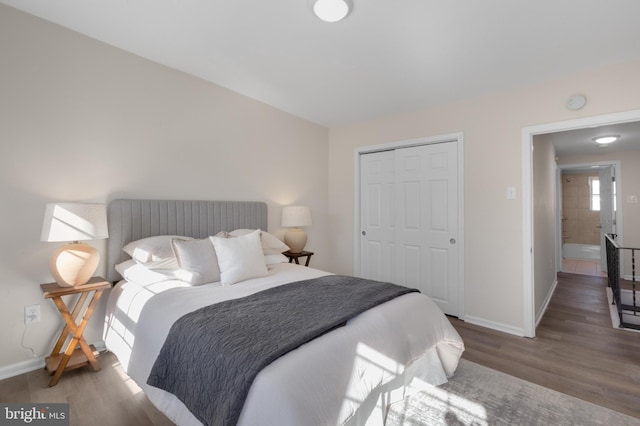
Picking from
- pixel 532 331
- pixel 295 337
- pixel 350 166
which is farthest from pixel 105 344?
pixel 532 331

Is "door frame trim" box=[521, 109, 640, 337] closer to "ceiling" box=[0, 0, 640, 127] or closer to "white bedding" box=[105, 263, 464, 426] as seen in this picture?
"ceiling" box=[0, 0, 640, 127]

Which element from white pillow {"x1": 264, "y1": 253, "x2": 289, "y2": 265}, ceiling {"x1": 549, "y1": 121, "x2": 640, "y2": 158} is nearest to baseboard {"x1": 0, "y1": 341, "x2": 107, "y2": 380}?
white pillow {"x1": 264, "y1": 253, "x2": 289, "y2": 265}

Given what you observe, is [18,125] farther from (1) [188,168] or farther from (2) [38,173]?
(1) [188,168]

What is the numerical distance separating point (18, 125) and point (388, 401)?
3122 millimetres

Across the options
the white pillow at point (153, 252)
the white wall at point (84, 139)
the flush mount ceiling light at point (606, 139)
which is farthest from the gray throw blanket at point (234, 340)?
the flush mount ceiling light at point (606, 139)

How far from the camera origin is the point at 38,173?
2.19m

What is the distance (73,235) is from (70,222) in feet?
0.29

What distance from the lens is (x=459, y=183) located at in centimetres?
342

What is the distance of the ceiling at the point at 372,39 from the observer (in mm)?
1943

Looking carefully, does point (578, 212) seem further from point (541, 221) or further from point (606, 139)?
point (541, 221)

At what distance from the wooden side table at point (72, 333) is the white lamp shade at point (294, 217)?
1.99 m

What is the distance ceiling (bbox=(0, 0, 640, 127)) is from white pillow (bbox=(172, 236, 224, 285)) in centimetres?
161

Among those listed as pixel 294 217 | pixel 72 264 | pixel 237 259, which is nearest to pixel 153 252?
pixel 72 264

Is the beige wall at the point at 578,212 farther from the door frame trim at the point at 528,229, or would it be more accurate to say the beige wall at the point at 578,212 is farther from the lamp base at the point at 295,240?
the lamp base at the point at 295,240
